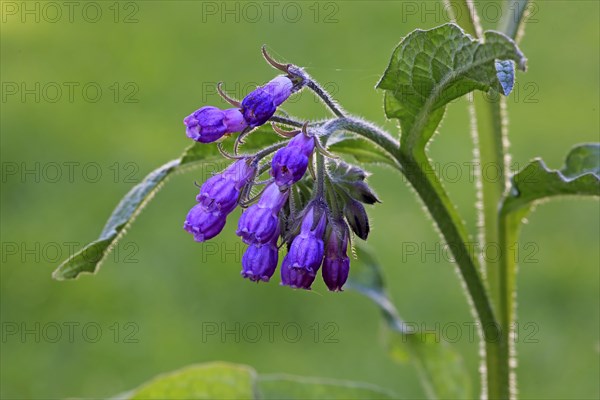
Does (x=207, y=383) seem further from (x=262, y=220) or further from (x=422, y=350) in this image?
(x=262, y=220)

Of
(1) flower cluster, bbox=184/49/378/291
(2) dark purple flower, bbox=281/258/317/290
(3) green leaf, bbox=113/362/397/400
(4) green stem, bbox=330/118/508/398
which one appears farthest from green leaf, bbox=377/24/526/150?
(3) green leaf, bbox=113/362/397/400

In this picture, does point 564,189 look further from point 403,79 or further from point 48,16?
point 48,16

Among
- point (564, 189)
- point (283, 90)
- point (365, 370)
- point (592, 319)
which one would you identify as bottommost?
point (365, 370)

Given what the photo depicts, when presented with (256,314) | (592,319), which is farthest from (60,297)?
(592,319)

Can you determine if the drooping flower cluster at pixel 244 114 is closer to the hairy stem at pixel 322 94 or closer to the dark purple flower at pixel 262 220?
the hairy stem at pixel 322 94

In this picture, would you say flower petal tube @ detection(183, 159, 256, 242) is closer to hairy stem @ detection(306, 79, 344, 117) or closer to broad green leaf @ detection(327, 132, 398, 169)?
hairy stem @ detection(306, 79, 344, 117)

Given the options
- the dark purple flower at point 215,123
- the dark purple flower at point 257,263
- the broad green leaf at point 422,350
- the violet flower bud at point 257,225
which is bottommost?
the broad green leaf at point 422,350

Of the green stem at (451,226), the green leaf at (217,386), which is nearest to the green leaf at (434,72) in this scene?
the green stem at (451,226)
